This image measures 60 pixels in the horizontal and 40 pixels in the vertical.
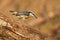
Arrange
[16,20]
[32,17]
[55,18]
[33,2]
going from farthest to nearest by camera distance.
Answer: [33,2] < [55,18] < [32,17] < [16,20]

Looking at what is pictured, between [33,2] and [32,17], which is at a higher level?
[33,2]

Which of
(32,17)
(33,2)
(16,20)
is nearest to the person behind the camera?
(16,20)

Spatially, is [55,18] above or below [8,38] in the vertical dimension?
above

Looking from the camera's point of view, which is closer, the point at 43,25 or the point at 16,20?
the point at 16,20

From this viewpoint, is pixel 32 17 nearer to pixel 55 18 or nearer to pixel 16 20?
pixel 16 20

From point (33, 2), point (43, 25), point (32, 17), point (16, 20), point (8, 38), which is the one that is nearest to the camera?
point (8, 38)

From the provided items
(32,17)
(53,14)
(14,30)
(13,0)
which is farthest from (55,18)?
(14,30)

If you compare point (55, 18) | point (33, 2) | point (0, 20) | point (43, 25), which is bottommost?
point (0, 20)

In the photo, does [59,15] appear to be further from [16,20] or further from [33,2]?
[16,20]

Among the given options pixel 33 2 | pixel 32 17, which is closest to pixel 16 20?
pixel 32 17
